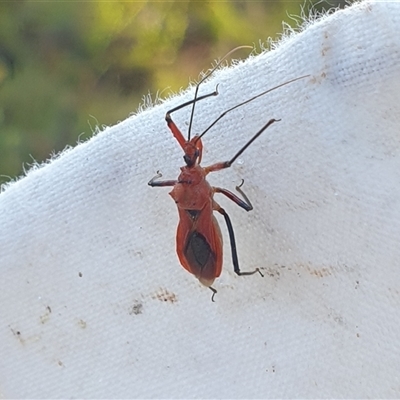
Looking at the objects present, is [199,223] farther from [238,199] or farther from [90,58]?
[90,58]

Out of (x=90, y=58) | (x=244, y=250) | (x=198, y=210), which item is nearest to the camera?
(x=198, y=210)

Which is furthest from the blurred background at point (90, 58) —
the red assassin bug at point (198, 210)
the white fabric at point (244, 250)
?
the red assassin bug at point (198, 210)

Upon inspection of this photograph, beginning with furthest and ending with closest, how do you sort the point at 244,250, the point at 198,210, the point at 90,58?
the point at 90,58, the point at 244,250, the point at 198,210

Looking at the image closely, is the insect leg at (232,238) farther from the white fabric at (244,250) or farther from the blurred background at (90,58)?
the blurred background at (90,58)

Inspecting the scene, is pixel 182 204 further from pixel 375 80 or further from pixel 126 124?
pixel 375 80

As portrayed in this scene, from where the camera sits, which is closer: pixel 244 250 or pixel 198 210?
pixel 198 210

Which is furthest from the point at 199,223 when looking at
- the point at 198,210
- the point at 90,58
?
the point at 90,58

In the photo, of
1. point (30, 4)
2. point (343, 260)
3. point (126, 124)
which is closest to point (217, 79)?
point (126, 124)
